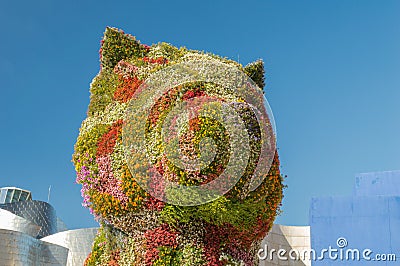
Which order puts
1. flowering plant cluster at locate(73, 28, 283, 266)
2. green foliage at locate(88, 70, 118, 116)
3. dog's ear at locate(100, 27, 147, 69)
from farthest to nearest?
dog's ear at locate(100, 27, 147, 69) → green foliage at locate(88, 70, 118, 116) → flowering plant cluster at locate(73, 28, 283, 266)

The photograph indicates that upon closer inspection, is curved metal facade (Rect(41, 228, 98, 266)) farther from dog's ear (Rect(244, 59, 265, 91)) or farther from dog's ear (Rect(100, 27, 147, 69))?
dog's ear (Rect(244, 59, 265, 91))

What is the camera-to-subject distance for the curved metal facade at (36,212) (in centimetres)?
1745

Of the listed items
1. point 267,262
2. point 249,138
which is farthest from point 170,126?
point 267,262

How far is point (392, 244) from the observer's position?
398 inches

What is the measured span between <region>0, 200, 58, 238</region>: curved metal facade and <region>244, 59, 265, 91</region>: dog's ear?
12.4 m

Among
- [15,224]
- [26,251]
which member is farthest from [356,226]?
[15,224]

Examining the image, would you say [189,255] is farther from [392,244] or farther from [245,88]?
[392,244]

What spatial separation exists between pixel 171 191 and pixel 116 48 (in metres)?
2.37

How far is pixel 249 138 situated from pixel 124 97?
175 centimetres

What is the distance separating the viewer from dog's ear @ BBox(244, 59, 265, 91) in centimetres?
726

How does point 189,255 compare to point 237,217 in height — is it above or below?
below

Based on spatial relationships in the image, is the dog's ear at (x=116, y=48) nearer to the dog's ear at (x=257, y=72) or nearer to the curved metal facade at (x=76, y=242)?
the dog's ear at (x=257, y=72)

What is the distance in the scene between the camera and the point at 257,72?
288 inches

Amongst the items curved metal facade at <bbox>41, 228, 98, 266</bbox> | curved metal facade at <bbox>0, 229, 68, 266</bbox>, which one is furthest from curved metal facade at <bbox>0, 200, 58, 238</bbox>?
curved metal facade at <bbox>0, 229, 68, 266</bbox>
